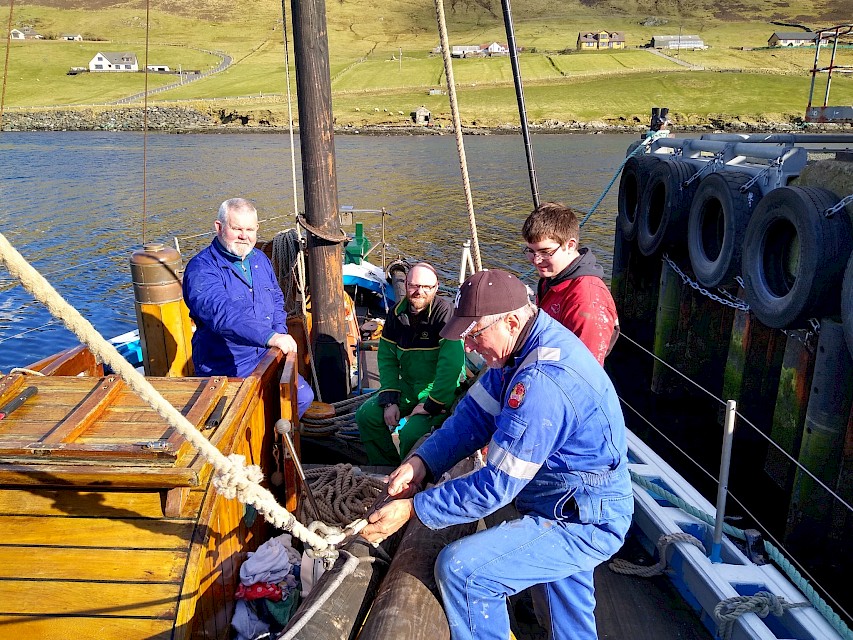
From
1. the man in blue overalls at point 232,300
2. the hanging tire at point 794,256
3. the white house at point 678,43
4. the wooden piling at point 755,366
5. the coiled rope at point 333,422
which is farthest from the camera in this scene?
the white house at point 678,43

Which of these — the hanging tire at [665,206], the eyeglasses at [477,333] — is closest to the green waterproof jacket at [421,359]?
the eyeglasses at [477,333]

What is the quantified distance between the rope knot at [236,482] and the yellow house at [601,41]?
135 metres

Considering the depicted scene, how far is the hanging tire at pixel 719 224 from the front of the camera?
28.7ft

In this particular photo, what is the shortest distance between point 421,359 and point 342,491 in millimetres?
1253

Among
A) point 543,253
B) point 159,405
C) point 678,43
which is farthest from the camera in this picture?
point 678,43

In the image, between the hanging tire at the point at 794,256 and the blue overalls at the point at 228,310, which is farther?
the hanging tire at the point at 794,256

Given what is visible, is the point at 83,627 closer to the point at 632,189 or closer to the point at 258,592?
the point at 258,592

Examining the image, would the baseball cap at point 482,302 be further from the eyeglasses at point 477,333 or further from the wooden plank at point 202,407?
the wooden plank at point 202,407

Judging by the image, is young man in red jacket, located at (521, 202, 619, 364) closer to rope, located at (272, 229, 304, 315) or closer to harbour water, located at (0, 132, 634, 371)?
harbour water, located at (0, 132, 634, 371)

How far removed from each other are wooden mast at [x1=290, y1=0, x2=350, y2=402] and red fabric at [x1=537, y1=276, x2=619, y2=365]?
103 inches

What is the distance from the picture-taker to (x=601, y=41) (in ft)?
416

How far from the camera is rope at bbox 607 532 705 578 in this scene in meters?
3.91

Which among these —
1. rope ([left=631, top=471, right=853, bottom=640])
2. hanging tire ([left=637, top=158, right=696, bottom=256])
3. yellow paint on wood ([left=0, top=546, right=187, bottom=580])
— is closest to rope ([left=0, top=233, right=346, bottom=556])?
yellow paint on wood ([left=0, top=546, right=187, bottom=580])

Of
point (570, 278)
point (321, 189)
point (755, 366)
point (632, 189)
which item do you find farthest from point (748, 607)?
point (632, 189)
